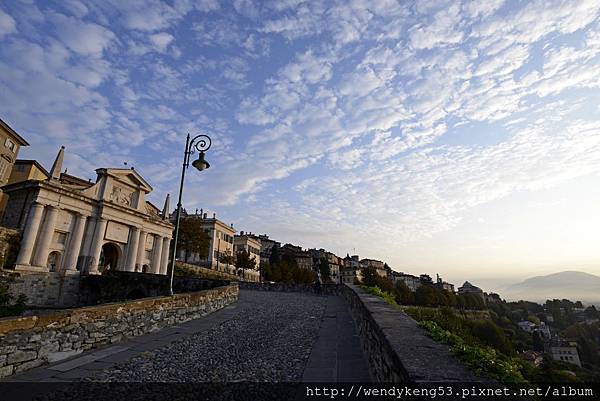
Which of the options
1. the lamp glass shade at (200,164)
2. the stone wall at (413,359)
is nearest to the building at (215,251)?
the lamp glass shade at (200,164)

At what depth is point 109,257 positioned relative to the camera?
121 ft

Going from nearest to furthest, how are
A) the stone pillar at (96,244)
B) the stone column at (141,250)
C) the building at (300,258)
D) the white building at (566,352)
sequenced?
the stone pillar at (96,244)
the stone column at (141,250)
the white building at (566,352)
the building at (300,258)

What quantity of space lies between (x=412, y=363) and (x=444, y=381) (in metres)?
0.52

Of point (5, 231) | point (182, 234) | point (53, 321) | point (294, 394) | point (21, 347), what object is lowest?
point (294, 394)

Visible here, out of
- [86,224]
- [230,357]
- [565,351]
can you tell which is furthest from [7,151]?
[565,351]

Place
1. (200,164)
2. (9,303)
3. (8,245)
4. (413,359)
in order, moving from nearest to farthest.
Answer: (413,359)
(200,164)
(9,303)
(8,245)

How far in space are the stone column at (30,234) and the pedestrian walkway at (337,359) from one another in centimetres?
2719

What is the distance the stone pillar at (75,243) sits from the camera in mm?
28062

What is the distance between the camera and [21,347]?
5.58m

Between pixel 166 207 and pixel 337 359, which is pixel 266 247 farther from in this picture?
pixel 337 359

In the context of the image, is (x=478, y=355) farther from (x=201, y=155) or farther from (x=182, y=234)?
(x=182, y=234)

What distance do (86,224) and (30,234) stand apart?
16.9ft

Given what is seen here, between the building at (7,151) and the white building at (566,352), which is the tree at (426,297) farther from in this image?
the building at (7,151)

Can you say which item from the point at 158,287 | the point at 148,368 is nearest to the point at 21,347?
the point at 148,368
